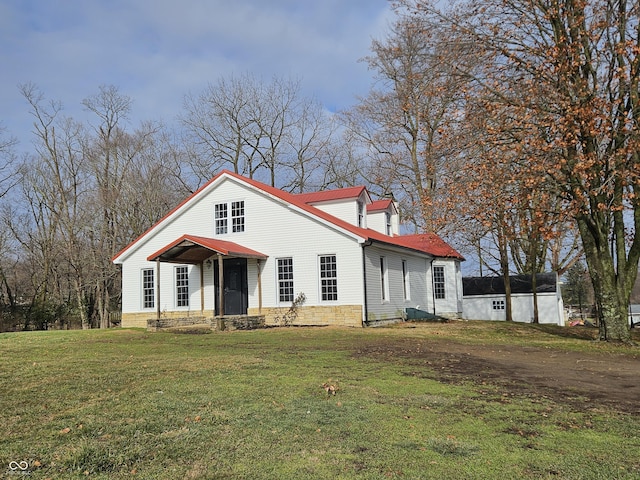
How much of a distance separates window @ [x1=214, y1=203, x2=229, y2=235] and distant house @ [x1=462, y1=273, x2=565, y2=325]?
19619 millimetres

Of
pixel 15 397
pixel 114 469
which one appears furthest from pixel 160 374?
pixel 114 469

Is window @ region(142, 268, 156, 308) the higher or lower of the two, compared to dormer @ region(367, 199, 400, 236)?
lower

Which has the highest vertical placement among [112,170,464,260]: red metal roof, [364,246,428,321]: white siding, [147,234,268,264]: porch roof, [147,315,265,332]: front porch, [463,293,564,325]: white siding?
[112,170,464,260]: red metal roof

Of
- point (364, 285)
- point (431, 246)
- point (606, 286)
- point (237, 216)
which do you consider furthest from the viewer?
point (431, 246)

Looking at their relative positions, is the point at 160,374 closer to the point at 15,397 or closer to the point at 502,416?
the point at 15,397

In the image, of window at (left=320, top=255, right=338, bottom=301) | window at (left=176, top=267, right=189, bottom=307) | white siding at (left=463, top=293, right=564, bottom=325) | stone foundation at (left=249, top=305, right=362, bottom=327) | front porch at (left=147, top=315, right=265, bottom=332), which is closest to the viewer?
front porch at (left=147, top=315, right=265, bottom=332)

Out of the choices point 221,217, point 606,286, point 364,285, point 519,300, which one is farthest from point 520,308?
point 221,217

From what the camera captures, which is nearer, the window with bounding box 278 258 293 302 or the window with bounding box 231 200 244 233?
the window with bounding box 278 258 293 302

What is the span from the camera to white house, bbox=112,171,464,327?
65.7 feet

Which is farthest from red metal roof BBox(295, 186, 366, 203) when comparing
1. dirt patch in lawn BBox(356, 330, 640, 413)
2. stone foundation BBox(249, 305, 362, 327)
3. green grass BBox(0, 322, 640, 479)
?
green grass BBox(0, 322, 640, 479)

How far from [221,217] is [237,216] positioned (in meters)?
0.83

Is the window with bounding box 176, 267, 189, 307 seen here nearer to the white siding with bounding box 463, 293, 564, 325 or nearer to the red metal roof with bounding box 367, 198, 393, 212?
the red metal roof with bounding box 367, 198, 393, 212

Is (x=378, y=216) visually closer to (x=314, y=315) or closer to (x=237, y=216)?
(x=237, y=216)

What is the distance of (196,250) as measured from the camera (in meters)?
21.2
